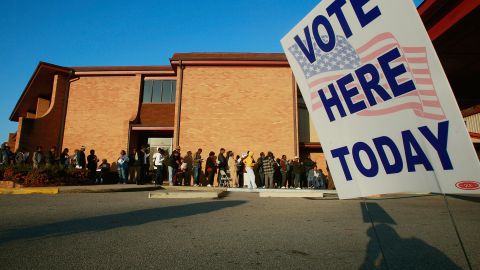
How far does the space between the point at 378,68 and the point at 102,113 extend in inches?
703

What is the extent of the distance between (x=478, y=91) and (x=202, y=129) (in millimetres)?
13869

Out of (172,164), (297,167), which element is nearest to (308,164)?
(297,167)

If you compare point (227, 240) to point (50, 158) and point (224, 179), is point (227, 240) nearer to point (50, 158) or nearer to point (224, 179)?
point (224, 179)

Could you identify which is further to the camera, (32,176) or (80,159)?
(80,159)

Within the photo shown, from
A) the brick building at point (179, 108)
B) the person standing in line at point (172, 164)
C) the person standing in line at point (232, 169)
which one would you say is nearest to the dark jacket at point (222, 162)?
the person standing in line at point (232, 169)

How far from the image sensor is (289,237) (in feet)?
11.2

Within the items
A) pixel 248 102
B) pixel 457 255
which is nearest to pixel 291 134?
pixel 248 102

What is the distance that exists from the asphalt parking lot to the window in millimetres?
13367

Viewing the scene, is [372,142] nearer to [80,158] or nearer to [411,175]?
[411,175]

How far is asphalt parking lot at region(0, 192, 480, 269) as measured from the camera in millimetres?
2443

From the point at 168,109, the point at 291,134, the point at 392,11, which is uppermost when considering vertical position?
the point at 168,109

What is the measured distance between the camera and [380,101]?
5.92 ft

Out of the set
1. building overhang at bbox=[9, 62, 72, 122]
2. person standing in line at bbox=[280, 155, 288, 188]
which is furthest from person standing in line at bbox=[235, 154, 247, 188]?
building overhang at bbox=[9, 62, 72, 122]

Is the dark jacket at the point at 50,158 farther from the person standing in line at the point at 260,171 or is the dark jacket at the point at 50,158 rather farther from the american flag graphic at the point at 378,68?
the american flag graphic at the point at 378,68
